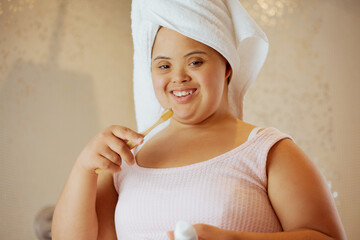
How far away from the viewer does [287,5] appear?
1460 millimetres

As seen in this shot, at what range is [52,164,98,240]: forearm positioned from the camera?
2.40ft

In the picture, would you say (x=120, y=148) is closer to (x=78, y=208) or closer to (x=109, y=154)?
(x=109, y=154)

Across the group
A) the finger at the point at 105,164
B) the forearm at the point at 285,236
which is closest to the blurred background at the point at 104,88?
the finger at the point at 105,164

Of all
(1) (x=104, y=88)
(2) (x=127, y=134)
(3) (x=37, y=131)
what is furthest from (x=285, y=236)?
(1) (x=104, y=88)

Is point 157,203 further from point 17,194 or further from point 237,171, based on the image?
point 17,194

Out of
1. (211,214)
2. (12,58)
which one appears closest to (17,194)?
(12,58)

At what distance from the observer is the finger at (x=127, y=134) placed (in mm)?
661

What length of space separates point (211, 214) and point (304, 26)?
1020 mm

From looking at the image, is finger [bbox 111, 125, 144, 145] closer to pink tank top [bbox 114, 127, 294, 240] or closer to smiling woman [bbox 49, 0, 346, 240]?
smiling woman [bbox 49, 0, 346, 240]

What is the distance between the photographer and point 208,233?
21.1 inches

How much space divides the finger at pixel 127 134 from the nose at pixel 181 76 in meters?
0.15

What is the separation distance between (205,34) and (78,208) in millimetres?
433

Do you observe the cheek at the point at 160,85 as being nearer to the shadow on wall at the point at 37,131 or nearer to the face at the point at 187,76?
the face at the point at 187,76

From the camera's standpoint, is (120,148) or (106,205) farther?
(106,205)
